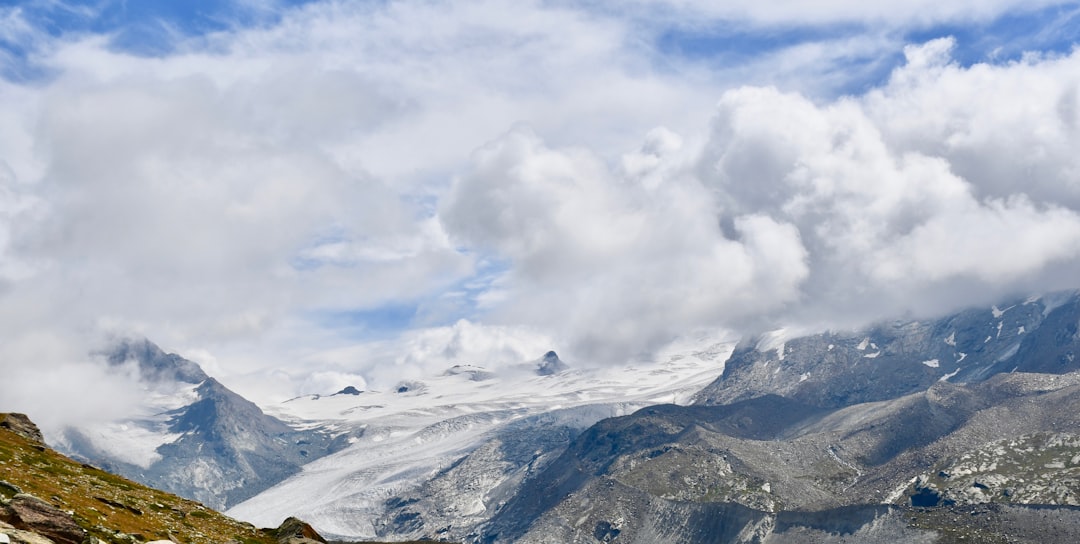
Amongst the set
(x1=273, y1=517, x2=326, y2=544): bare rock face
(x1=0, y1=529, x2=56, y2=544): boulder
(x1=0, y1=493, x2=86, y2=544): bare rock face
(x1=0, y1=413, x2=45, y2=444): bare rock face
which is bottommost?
(x1=273, y1=517, x2=326, y2=544): bare rock face

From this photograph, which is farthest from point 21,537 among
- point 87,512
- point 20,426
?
point 20,426

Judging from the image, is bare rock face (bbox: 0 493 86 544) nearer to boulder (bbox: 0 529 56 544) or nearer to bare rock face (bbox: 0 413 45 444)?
boulder (bbox: 0 529 56 544)

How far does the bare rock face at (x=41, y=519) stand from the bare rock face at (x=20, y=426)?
269ft

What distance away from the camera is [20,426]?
15225 cm

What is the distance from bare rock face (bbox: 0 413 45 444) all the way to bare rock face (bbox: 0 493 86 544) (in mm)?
82044

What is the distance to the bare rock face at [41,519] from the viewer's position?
66.4 meters

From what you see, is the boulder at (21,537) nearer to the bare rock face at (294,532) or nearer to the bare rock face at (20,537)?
the bare rock face at (20,537)

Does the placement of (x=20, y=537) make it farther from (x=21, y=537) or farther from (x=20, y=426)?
(x=20, y=426)

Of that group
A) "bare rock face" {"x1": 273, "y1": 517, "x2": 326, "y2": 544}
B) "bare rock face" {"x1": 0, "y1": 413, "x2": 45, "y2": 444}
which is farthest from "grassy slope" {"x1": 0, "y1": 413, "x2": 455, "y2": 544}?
"bare rock face" {"x1": 0, "y1": 413, "x2": 45, "y2": 444}

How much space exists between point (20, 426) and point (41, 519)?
9882cm

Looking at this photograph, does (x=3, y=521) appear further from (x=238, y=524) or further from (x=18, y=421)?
→ (x=18, y=421)

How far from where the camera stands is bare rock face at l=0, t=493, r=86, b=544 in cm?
6638

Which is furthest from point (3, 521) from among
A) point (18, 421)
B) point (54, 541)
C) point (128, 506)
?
point (18, 421)

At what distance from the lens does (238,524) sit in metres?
116
